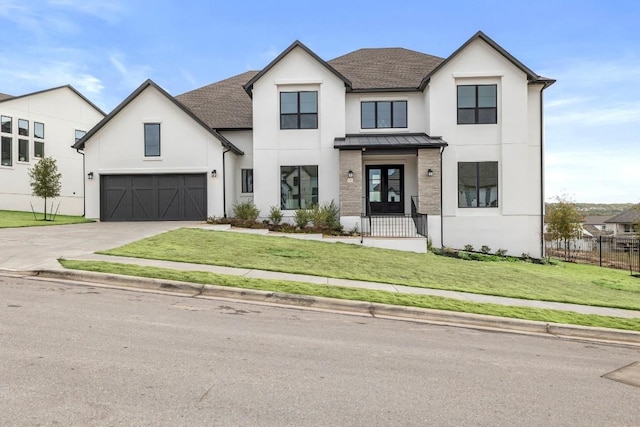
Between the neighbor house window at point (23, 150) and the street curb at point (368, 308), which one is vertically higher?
the neighbor house window at point (23, 150)

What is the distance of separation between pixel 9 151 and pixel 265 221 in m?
20.4

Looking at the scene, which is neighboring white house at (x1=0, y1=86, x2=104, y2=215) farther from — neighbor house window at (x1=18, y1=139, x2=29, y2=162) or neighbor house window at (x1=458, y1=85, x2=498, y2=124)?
neighbor house window at (x1=458, y1=85, x2=498, y2=124)

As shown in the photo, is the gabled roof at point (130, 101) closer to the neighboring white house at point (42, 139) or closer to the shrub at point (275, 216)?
the shrub at point (275, 216)

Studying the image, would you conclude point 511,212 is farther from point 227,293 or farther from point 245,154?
point 227,293

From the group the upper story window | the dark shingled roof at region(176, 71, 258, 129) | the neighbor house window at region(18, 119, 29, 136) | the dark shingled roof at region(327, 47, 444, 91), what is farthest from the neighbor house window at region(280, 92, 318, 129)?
the neighbor house window at region(18, 119, 29, 136)

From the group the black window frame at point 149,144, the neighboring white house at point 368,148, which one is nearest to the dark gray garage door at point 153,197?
the neighboring white house at point 368,148

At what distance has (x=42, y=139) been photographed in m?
31.8

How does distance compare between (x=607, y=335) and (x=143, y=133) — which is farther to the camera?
(x=143, y=133)

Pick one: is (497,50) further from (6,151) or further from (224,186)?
(6,151)

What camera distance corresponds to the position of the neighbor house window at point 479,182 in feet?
68.2

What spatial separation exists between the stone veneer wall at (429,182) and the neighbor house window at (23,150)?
2691cm

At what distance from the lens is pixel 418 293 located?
380 inches

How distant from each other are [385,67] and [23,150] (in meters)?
25.1

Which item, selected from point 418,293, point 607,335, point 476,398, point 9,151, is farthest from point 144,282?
point 9,151
